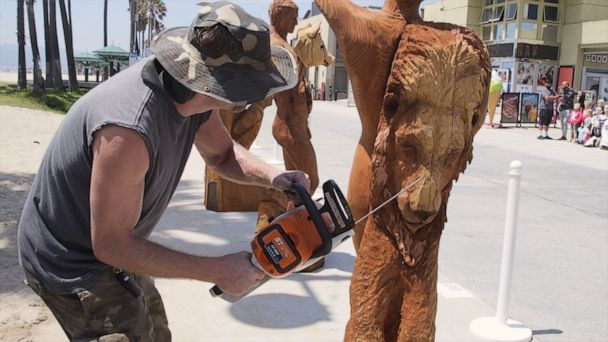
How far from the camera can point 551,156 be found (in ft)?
40.8

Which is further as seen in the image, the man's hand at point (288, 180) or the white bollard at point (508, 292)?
the white bollard at point (508, 292)

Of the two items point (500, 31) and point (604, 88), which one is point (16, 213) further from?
point (500, 31)

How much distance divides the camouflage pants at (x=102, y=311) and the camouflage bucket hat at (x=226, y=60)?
75cm

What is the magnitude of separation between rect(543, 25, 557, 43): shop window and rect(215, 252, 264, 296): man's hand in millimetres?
28274

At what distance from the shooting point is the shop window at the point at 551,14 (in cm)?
2656

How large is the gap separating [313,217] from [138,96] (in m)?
0.64

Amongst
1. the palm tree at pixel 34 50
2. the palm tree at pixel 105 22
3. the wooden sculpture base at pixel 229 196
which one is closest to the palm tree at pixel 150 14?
the palm tree at pixel 105 22

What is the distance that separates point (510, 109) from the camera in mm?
19109

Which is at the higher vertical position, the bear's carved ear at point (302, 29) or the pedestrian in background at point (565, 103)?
the bear's carved ear at point (302, 29)

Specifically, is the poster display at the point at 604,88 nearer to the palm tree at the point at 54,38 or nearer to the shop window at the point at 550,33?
the shop window at the point at 550,33

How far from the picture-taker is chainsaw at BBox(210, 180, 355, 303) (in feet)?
5.51

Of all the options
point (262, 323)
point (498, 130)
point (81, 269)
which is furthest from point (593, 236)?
point (498, 130)

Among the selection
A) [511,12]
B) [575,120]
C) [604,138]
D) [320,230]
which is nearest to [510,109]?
[575,120]

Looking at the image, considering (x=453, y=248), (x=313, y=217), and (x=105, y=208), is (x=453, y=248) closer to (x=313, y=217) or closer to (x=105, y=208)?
(x=313, y=217)
